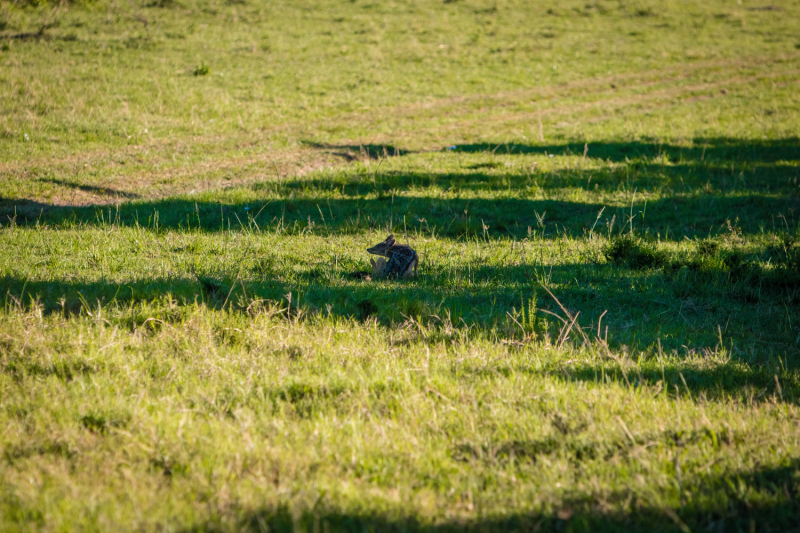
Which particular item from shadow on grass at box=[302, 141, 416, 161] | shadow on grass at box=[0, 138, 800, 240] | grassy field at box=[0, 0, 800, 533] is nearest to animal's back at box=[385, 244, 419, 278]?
grassy field at box=[0, 0, 800, 533]

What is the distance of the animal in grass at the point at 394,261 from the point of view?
20.8 ft

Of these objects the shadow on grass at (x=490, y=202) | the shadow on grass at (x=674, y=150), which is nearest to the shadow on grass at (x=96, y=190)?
the shadow on grass at (x=490, y=202)

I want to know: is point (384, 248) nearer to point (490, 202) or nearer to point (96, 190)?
point (490, 202)

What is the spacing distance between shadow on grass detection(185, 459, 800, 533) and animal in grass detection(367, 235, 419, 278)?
3742 mm

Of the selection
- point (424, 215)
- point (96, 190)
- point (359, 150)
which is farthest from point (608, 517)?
point (359, 150)

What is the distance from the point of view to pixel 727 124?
54.9 ft

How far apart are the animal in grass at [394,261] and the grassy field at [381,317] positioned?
0.81 feet

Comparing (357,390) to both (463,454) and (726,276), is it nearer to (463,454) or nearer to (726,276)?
(463,454)

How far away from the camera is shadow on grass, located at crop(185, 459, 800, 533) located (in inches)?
105

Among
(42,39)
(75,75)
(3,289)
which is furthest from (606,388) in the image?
(42,39)

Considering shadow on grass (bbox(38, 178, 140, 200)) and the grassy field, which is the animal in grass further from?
shadow on grass (bbox(38, 178, 140, 200))

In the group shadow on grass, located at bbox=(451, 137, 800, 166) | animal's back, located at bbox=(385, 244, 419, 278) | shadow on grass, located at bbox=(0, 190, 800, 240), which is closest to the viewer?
animal's back, located at bbox=(385, 244, 419, 278)

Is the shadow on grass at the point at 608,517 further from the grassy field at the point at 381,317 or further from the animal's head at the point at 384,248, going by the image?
the animal's head at the point at 384,248

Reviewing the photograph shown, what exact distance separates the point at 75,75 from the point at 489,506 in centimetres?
1779
